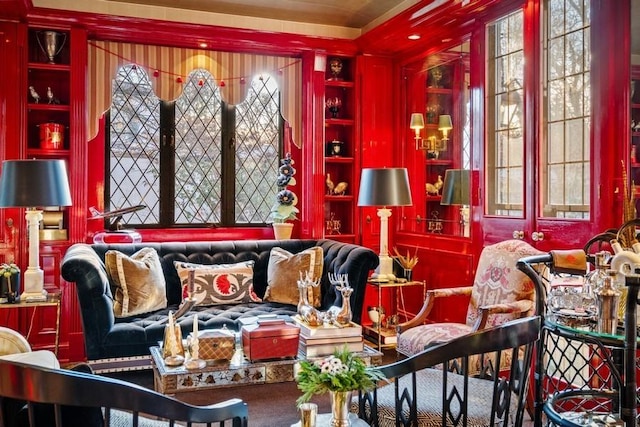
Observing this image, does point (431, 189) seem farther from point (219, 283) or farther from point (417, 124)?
point (219, 283)

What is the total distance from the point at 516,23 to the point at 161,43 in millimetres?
2947

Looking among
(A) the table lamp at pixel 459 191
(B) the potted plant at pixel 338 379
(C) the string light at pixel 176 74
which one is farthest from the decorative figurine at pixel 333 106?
(B) the potted plant at pixel 338 379

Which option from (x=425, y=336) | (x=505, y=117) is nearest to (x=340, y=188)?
(x=505, y=117)

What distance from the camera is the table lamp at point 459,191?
470 cm

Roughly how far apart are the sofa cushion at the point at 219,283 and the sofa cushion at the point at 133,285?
261 mm

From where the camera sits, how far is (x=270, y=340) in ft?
10.8

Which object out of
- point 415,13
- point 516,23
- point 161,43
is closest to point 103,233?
point 161,43

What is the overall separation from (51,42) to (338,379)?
4.13 meters

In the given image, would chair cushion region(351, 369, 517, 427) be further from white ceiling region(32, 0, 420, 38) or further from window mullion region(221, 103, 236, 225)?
white ceiling region(32, 0, 420, 38)

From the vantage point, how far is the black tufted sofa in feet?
12.6

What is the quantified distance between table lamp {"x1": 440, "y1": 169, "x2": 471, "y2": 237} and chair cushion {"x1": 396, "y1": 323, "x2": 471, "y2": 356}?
46.7 inches

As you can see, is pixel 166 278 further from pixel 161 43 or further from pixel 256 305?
pixel 161 43

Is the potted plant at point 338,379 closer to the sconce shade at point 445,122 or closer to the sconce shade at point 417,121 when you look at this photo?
the sconce shade at point 445,122

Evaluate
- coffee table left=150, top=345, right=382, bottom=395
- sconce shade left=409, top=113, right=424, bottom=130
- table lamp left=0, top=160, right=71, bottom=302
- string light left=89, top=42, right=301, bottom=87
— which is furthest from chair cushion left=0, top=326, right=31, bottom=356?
sconce shade left=409, top=113, right=424, bottom=130
